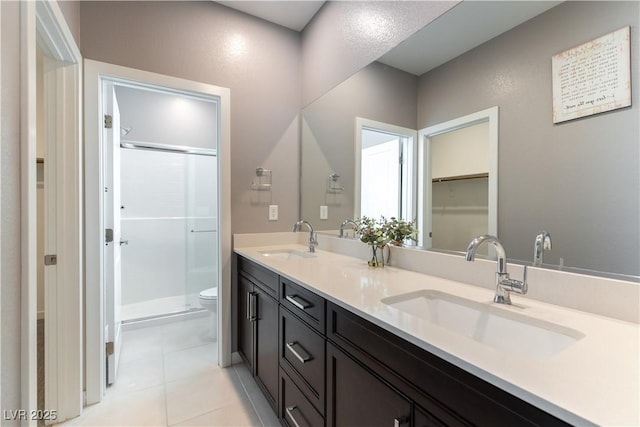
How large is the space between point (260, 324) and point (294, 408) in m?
0.52

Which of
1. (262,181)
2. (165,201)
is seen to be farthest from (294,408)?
(165,201)

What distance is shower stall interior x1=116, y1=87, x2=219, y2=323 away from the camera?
294 cm

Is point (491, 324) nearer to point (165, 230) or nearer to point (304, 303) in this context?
point (304, 303)

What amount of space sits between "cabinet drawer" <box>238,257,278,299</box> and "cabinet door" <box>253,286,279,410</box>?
42 millimetres

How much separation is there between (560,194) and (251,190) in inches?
72.2

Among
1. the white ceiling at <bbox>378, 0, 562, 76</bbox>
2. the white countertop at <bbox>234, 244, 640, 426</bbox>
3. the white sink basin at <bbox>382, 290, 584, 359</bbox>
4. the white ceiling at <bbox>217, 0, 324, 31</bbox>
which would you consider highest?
the white ceiling at <bbox>217, 0, 324, 31</bbox>

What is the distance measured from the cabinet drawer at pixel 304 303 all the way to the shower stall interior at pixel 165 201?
1729 millimetres

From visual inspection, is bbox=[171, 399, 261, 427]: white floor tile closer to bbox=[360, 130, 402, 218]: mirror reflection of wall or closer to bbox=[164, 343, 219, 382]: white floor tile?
bbox=[164, 343, 219, 382]: white floor tile

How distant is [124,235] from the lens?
2.97 meters

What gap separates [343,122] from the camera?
203 cm

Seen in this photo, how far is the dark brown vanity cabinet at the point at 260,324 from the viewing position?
59.0 inches

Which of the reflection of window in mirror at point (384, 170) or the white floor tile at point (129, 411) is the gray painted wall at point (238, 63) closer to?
the reflection of window in mirror at point (384, 170)

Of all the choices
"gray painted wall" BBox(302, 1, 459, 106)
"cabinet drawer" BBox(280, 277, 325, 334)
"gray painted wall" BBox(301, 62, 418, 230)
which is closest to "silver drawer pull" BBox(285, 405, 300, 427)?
"cabinet drawer" BBox(280, 277, 325, 334)

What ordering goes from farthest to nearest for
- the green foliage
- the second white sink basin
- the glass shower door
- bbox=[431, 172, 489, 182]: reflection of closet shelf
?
the glass shower door, the second white sink basin, the green foliage, bbox=[431, 172, 489, 182]: reflection of closet shelf
